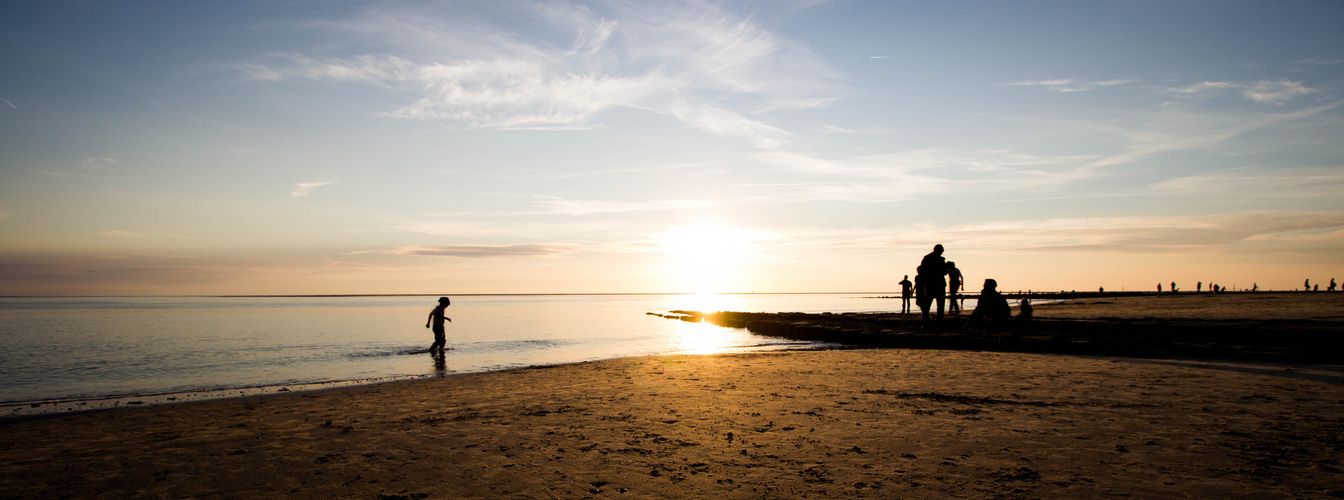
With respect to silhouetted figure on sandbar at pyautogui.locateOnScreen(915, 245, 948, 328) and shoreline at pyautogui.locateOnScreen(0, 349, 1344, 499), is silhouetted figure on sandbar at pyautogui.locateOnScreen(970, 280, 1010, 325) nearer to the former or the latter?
silhouetted figure on sandbar at pyautogui.locateOnScreen(915, 245, 948, 328)

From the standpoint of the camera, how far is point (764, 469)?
6.49m

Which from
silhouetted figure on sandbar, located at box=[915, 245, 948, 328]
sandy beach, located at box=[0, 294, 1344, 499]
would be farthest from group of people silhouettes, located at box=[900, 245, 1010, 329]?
sandy beach, located at box=[0, 294, 1344, 499]

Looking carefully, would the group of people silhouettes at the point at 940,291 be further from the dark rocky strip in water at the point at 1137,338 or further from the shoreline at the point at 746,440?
the shoreline at the point at 746,440

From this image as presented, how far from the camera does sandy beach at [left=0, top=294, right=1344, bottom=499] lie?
19.6 ft

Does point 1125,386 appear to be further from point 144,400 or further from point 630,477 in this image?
point 144,400

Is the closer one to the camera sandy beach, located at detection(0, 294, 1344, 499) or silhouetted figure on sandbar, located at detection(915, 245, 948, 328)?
sandy beach, located at detection(0, 294, 1344, 499)

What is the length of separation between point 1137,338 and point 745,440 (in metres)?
17.0

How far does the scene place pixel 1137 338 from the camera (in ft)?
60.8

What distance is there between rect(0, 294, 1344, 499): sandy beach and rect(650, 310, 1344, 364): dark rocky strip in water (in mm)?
1923

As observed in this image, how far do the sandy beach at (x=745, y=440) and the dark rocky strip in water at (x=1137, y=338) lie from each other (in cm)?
192

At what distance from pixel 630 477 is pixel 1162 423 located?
709 centimetres

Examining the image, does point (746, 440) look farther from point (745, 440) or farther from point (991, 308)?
point (991, 308)

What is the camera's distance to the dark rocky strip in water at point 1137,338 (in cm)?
1495

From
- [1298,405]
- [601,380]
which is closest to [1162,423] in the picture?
[1298,405]
